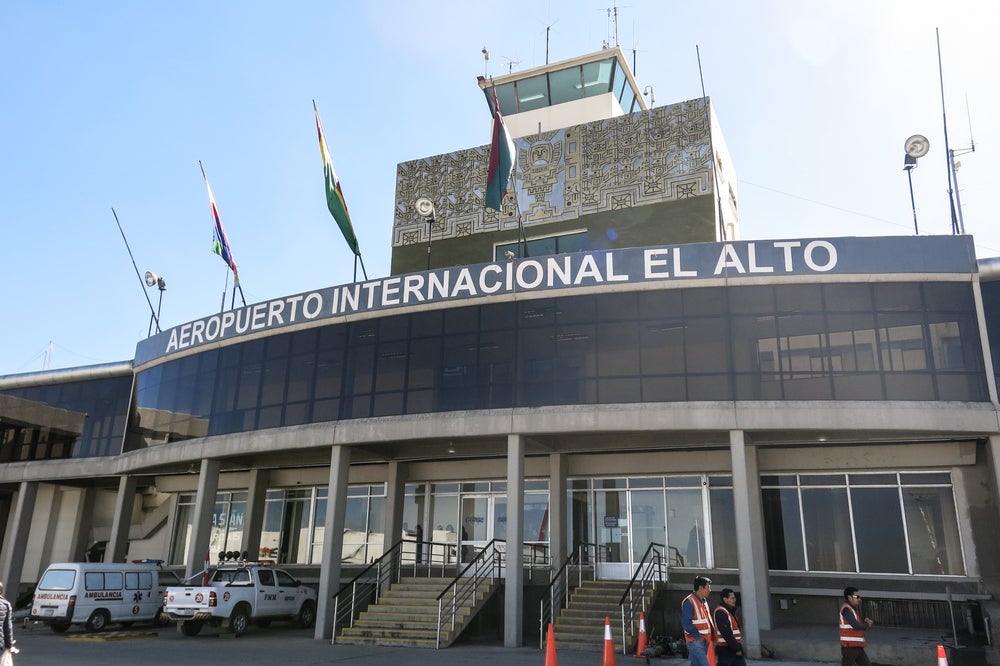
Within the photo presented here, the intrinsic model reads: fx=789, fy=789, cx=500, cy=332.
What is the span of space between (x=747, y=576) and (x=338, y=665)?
332 inches

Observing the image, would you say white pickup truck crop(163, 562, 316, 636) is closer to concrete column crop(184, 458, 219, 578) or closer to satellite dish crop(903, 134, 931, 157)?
concrete column crop(184, 458, 219, 578)

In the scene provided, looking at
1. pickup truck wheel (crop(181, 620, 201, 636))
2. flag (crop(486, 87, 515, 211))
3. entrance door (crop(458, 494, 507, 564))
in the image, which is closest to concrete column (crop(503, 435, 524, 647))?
entrance door (crop(458, 494, 507, 564))

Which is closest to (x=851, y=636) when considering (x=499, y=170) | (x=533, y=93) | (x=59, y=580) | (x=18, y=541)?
(x=499, y=170)

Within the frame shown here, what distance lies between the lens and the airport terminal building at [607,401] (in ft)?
58.7

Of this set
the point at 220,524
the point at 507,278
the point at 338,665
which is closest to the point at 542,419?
the point at 507,278

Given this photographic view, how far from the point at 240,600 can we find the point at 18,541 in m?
14.4

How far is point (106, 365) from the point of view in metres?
29.9

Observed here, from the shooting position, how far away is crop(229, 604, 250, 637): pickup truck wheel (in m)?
20.3

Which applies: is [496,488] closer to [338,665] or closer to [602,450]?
[602,450]

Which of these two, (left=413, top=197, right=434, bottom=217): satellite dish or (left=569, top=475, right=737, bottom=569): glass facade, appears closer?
(left=569, top=475, right=737, bottom=569): glass facade

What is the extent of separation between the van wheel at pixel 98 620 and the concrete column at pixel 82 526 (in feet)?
41.1

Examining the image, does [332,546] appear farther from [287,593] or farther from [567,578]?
[567,578]

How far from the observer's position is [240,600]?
67.7 ft

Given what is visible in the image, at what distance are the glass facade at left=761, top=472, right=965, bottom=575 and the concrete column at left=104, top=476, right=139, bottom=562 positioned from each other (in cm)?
2138
